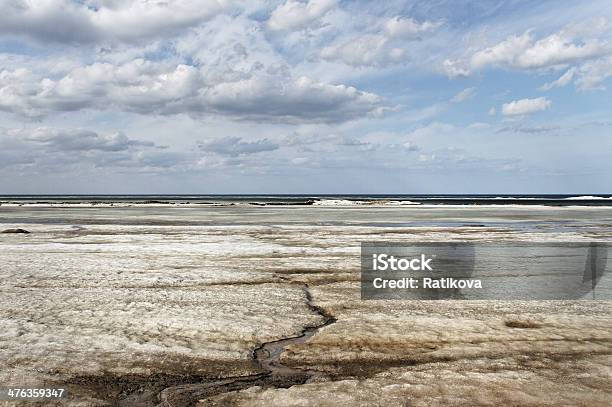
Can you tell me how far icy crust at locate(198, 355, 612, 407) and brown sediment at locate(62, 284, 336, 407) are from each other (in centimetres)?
26

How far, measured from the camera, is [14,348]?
27.2 ft

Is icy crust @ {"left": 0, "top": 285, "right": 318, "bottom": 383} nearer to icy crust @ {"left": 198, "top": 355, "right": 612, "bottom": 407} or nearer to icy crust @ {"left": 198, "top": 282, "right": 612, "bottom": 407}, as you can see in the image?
icy crust @ {"left": 198, "top": 282, "right": 612, "bottom": 407}

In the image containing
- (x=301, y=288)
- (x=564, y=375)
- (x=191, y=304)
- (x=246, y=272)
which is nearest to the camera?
(x=564, y=375)

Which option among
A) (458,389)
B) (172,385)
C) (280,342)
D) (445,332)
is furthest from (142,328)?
(458,389)

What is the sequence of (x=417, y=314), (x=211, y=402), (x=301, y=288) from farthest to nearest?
(x=301, y=288) < (x=417, y=314) < (x=211, y=402)

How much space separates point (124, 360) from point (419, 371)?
4.38 metres

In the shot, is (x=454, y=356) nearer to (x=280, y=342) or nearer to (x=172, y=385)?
(x=280, y=342)

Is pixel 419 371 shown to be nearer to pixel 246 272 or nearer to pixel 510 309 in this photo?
pixel 510 309

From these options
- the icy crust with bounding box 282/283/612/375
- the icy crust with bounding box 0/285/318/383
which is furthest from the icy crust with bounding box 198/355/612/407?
the icy crust with bounding box 0/285/318/383

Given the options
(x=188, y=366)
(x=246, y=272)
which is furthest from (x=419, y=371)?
(x=246, y=272)

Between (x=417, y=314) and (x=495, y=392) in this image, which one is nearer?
(x=495, y=392)

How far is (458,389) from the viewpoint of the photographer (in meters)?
6.64

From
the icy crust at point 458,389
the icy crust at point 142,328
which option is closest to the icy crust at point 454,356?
the icy crust at point 458,389

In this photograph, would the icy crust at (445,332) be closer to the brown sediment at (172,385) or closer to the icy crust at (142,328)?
the brown sediment at (172,385)
